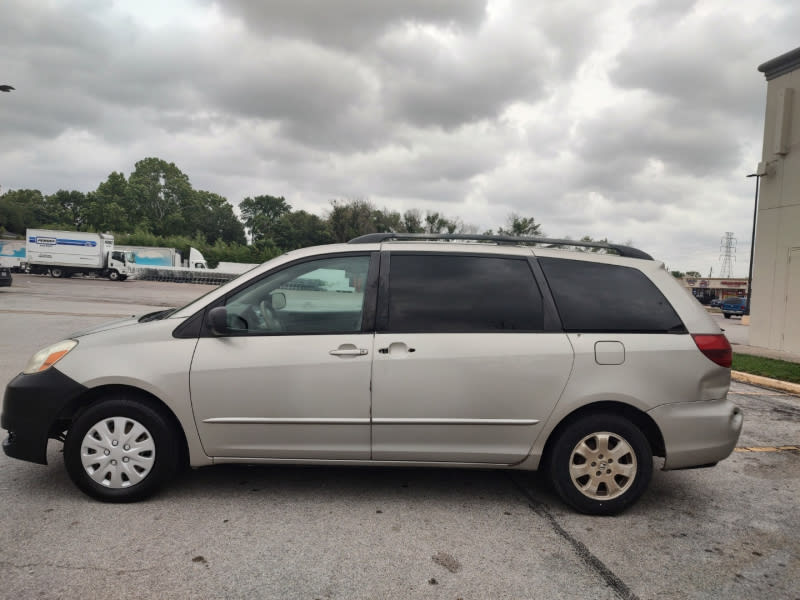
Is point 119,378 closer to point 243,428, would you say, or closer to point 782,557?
point 243,428

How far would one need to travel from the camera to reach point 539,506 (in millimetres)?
3445

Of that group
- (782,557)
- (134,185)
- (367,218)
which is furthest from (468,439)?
(134,185)

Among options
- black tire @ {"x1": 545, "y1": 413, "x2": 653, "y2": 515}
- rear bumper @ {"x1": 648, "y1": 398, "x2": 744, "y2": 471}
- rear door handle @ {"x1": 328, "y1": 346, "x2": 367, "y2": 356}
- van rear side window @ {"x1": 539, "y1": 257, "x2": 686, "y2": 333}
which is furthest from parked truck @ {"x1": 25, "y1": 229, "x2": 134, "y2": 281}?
rear bumper @ {"x1": 648, "y1": 398, "x2": 744, "y2": 471}

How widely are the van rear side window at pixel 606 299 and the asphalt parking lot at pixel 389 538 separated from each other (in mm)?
1225

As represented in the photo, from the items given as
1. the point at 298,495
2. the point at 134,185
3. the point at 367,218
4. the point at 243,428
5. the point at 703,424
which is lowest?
the point at 298,495

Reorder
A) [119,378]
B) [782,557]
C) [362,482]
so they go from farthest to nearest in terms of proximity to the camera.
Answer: [362,482] → [119,378] → [782,557]

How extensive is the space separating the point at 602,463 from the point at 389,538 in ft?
4.63

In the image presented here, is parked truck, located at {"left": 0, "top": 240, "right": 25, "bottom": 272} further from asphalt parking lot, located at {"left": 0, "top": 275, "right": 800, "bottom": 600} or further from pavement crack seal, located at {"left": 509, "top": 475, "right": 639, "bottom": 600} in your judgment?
pavement crack seal, located at {"left": 509, "top": 475, "right": 639, "bottom": 600}

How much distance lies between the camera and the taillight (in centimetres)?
338

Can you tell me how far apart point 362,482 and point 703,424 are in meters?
2.29

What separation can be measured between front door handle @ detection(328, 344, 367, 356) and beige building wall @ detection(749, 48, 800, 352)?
1253 cm

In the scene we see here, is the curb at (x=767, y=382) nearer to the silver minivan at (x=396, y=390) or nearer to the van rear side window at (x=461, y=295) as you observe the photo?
the silver minivan at (x=396, y=390)

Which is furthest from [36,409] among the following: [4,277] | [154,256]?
[154,256]

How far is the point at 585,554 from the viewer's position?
9.30ft
